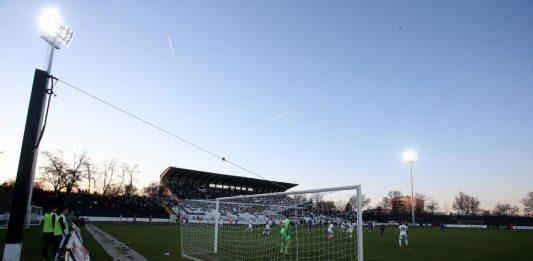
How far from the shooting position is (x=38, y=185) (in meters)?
68.7

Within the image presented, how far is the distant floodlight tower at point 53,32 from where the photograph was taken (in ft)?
47.8

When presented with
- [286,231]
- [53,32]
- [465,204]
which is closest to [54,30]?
[53,32]

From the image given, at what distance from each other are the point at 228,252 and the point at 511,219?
64.2 m

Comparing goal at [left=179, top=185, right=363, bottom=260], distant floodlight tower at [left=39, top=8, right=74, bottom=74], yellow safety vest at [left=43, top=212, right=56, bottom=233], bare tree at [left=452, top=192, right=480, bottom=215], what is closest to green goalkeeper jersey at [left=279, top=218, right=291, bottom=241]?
goal at [left=179, top=185, right=363, bottom=260]

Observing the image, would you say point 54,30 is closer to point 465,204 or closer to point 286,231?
point 286,231

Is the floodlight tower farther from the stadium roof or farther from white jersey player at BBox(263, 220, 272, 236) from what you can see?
the stadium roof

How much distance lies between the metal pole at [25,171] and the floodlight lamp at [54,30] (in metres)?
6.97

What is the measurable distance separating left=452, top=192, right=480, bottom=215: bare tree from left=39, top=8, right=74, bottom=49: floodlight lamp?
131583 millimetres

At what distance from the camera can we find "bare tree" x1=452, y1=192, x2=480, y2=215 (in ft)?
390

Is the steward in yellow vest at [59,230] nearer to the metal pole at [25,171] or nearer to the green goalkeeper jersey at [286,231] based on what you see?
the metal pole at [25,171]

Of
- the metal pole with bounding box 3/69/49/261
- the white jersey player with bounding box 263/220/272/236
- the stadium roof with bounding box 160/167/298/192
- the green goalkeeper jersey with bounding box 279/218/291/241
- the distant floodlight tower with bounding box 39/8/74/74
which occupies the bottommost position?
the white jersey player with bounding box 263/220/272/236

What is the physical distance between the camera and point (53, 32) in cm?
1540

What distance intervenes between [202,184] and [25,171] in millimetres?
57705

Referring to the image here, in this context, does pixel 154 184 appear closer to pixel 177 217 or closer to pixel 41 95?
pixel 177 217
